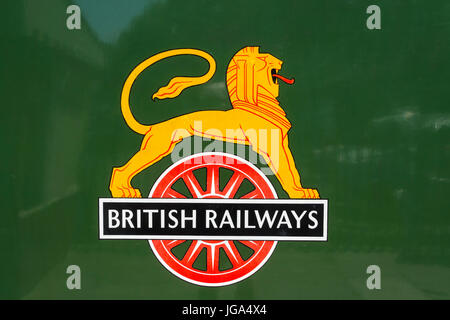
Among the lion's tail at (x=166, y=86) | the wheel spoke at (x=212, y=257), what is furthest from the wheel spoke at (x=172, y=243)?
the lion's tail at (x=166, y=86)

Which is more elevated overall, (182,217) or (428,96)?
(428,96)

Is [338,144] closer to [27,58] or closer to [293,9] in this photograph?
[293,9]

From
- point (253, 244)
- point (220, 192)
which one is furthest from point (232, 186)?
point (253, 244)

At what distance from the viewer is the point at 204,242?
59.2 inches

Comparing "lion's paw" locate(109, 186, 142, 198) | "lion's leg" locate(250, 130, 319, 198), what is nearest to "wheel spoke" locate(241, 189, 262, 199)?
"lion's leg" locate(250, 130, 319, 198)

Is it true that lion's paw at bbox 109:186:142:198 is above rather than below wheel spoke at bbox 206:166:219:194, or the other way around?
below

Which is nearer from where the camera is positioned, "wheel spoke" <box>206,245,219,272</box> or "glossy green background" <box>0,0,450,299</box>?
"glossy green background" <box>0,0,450,299</box>

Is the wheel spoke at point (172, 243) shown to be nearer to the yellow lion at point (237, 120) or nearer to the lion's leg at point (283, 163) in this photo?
the yellow lion at point (237, 120)

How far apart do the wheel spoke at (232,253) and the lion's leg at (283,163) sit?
34 centimetres

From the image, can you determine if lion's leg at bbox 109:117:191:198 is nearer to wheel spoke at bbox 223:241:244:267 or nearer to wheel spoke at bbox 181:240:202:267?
wheel spoke at bbox 181:240:202:267

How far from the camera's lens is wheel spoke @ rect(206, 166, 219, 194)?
147 centimetres

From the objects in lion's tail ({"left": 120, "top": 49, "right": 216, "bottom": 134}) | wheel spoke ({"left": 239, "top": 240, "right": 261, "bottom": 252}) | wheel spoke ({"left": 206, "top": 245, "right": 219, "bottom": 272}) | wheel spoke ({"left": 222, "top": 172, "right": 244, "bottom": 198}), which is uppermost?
lion's tail ({"left": 120, "top": 49, "right": 216, "bottom": 134})
